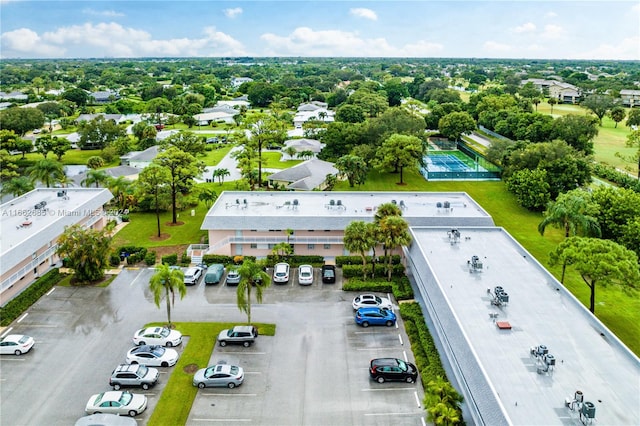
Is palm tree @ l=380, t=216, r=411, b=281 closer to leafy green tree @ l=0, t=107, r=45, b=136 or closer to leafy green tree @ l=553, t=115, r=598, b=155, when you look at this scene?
leafy green tree @ l=553, t=115, r=598, b=155

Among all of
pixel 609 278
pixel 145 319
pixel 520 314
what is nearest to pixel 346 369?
pixel 520 314

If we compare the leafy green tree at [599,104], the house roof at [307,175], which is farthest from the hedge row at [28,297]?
the leafy green tree at [599,104]

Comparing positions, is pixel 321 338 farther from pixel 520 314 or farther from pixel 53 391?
pixel 53 391

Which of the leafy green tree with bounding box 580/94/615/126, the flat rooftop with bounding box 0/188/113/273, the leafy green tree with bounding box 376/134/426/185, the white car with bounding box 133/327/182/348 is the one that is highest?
the leafy green tree with bounding box 580/94/615/126

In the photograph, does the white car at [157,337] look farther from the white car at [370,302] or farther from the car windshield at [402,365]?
the car windshield at [402,365]

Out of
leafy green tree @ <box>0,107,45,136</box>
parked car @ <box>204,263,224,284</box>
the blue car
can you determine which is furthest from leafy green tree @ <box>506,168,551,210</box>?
leafy green tree @ <box>0,107,45,136</box>
